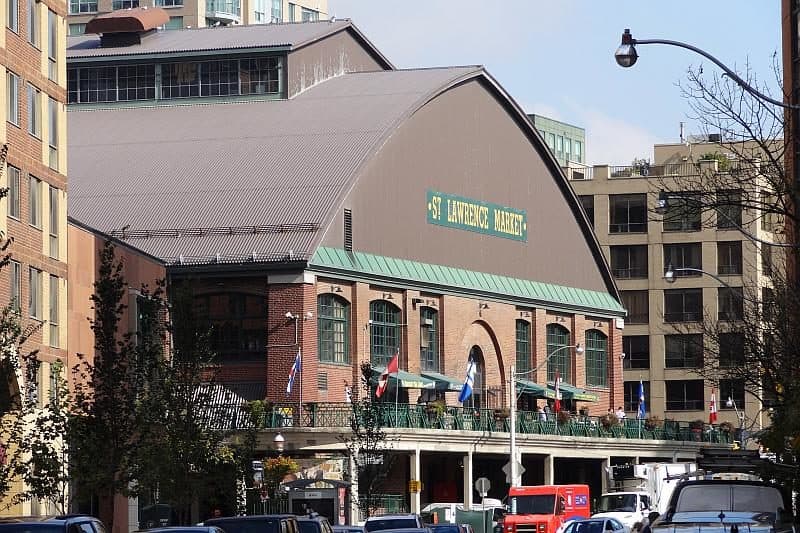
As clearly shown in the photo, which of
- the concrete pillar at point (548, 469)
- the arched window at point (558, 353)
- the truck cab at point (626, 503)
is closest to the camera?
the truck cab at point (626, 503)

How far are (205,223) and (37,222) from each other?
1156 inches

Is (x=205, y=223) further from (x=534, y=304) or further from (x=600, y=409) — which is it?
(x=600, y=409)

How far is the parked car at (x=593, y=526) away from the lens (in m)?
58.9

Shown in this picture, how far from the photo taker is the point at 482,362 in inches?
3979

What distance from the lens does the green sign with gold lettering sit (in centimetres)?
9888

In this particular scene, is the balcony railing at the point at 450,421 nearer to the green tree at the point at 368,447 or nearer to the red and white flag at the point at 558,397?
the green tree at the point at 368,447

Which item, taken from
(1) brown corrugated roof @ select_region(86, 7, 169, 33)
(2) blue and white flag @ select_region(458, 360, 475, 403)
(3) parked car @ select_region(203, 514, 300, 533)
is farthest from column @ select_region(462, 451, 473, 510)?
(3) parked car @ select_region(203, 514, 300, 533)

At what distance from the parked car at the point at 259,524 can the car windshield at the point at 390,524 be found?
17666 millimetres

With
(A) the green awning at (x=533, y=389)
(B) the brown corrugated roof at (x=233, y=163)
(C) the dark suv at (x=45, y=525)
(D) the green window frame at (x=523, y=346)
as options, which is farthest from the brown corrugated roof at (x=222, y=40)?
(C) the dark suv at (x=45, y=525)

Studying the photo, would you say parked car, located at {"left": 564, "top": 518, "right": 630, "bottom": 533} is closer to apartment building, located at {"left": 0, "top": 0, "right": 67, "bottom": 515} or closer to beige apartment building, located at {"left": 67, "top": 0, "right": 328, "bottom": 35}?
apartment building, located at {"left": 0, "top": 0, "right": 67, "bottom": 515}

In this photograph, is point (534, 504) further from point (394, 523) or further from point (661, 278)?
point (661, 278)

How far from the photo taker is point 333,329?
297 feet

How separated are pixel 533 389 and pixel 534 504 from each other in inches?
1153

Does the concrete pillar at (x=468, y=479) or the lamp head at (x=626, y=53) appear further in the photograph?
the concrete pillar at (x=468, y=479)
